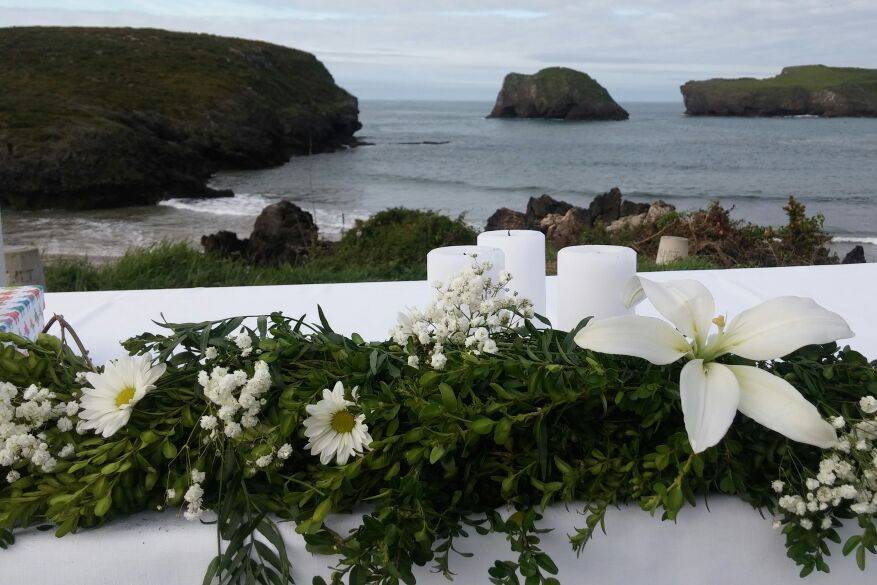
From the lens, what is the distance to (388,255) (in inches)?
271

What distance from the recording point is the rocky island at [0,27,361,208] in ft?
40.3

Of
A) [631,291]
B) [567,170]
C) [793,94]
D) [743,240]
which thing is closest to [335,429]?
[631,291]

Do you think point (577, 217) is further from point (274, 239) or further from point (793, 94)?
point (793, 94)

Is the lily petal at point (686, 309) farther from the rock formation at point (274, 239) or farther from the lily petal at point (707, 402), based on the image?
the rock formation at point (274, 239)

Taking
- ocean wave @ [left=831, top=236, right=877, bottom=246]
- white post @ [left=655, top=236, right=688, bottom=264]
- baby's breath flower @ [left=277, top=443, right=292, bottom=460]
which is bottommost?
ocean wave @ [left=831, top=236, right=877, bottom=246]

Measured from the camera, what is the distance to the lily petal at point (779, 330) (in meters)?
0.49

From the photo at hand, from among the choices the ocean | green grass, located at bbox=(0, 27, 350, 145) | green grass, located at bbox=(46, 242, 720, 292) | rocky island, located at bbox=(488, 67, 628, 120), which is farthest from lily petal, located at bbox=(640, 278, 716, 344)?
rocky island, located at bbox=(488, 67, 628, 120)

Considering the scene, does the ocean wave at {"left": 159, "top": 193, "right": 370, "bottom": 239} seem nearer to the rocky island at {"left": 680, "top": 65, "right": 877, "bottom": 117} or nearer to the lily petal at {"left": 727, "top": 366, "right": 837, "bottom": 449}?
the rocky island at {"left": 680, "top": 65, "right": 877, "bottom": 117}

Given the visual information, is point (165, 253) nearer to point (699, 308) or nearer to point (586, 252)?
point (586, 252)

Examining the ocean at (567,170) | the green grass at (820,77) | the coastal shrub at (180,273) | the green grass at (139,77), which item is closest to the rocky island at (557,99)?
the ocean at (567,170)

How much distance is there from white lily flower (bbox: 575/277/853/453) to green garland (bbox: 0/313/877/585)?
0.03 m

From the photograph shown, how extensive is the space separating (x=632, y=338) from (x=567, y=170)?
1668 centimetres

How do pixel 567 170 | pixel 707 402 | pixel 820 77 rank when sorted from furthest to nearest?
pixel 567 170
pixel 820 77
pixel 707 402

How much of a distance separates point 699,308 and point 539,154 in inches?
681
